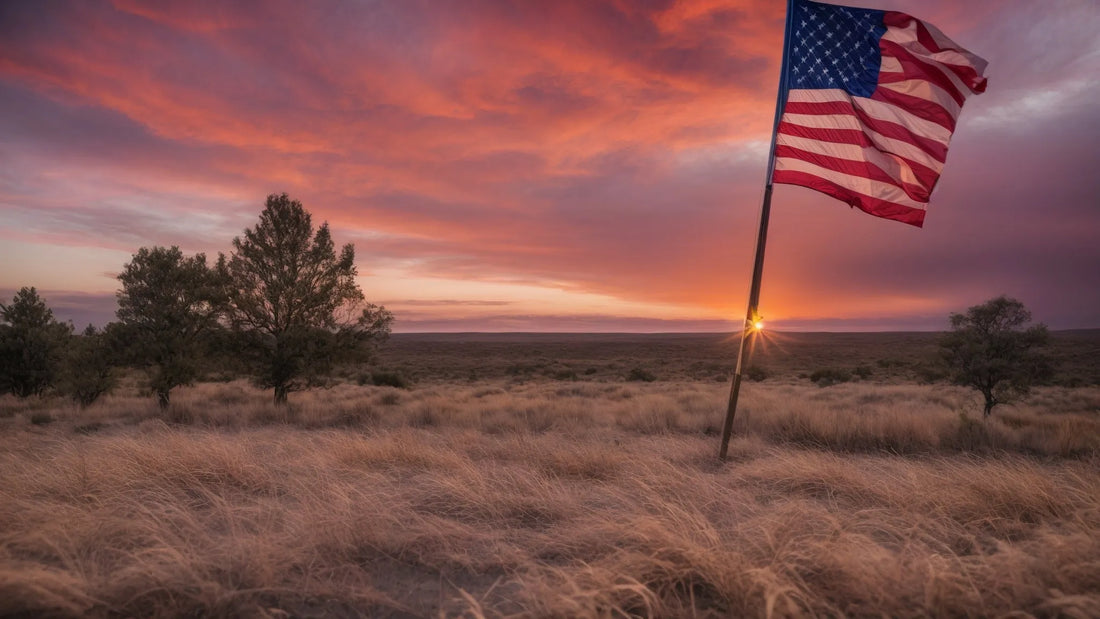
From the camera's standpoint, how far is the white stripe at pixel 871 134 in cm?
659

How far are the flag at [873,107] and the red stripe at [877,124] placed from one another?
0.01 metres

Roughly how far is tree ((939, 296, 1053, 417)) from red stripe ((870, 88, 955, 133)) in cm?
1419

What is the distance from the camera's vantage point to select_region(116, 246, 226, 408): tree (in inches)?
629

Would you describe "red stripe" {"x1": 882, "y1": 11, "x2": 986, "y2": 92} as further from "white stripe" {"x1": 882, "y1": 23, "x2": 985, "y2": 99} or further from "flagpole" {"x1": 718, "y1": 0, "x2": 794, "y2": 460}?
"flagpole" {"x1": 718, "y1": 0, "x2": 794, "y2": 460}

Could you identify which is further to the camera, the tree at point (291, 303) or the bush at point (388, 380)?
the bush at point (388, 380)

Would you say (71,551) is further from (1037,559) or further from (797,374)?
(797,374)

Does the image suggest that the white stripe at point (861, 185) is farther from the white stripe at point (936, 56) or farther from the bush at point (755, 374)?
the bush at point (755, 374)

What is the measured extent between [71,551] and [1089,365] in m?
68.8

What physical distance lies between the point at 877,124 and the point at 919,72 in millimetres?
851

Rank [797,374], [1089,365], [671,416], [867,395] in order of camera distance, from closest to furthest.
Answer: [671,416]
[867,395]
[797,374]
[1089,365]

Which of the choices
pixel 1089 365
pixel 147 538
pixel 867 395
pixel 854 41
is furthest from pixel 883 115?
pixel 1089 365

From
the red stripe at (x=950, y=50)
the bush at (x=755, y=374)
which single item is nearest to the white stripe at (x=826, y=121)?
the red stripe at (x=950, y=50)

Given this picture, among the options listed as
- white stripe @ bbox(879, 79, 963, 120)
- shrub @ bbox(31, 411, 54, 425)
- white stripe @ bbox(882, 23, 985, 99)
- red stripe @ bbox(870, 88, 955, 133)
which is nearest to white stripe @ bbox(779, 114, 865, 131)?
red stripe @ bbox(870, 88, 955, 133)

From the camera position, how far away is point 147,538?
4062 millimetres
